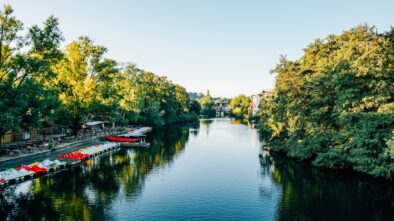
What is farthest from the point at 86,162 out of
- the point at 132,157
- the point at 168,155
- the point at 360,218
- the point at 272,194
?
the point at 360,218

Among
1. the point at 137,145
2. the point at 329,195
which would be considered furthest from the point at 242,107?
the point at 329,195

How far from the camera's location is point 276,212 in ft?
71.4

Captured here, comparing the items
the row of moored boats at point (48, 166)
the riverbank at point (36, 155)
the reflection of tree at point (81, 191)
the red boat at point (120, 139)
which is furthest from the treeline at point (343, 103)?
the riverbank at point (36, 155)

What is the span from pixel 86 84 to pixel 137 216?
34.4 metres

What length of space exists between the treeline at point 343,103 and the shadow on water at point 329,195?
1573 mm

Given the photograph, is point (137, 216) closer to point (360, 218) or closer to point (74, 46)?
point (360, 218)

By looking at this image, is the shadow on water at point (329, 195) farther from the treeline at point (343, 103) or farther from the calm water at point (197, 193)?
the treeline at point (343, 103)

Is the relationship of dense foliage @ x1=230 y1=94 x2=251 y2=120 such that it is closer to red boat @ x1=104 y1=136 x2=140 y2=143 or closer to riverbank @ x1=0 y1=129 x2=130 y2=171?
red boat @ x1=104 y1=136 x2=140 y2=143

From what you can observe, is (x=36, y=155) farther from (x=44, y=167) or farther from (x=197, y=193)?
(x=197, y=193)

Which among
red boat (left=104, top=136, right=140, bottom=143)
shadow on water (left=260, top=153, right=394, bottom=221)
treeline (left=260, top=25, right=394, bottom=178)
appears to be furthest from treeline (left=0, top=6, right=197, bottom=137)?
treeline (left=260, top=25, right=394, bottom=178)

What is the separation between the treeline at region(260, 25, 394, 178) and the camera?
2805 cm

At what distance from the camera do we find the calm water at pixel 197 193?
68.9 ft

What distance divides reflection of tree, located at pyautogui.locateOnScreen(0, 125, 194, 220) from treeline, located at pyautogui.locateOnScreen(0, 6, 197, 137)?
6014 mm

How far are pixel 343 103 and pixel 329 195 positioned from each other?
10238 mm
